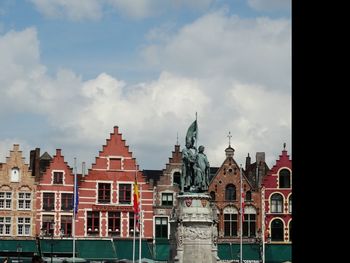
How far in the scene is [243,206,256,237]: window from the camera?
7081cm

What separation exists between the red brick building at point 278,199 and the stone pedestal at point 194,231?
2363 cm

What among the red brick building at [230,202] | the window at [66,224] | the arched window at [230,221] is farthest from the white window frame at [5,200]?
the arched window at [230,221]

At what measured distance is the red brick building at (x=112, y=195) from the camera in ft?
224

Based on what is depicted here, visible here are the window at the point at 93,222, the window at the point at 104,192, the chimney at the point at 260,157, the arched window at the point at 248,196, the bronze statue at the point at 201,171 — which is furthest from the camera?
the chimney at the point at 260,157

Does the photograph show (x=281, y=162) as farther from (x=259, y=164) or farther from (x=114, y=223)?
(x=114, y=223)

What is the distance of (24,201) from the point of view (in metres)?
67.7

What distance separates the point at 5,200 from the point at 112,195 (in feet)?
30.0

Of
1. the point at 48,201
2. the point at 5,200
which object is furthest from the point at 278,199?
the point at 5,200

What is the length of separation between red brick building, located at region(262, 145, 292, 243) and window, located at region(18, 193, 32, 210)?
2062 centimetres

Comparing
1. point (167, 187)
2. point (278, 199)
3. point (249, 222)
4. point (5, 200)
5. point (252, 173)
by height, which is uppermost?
point (252, 173)

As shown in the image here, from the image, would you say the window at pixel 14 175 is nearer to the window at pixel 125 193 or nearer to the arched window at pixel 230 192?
the window at pixel 125 193
